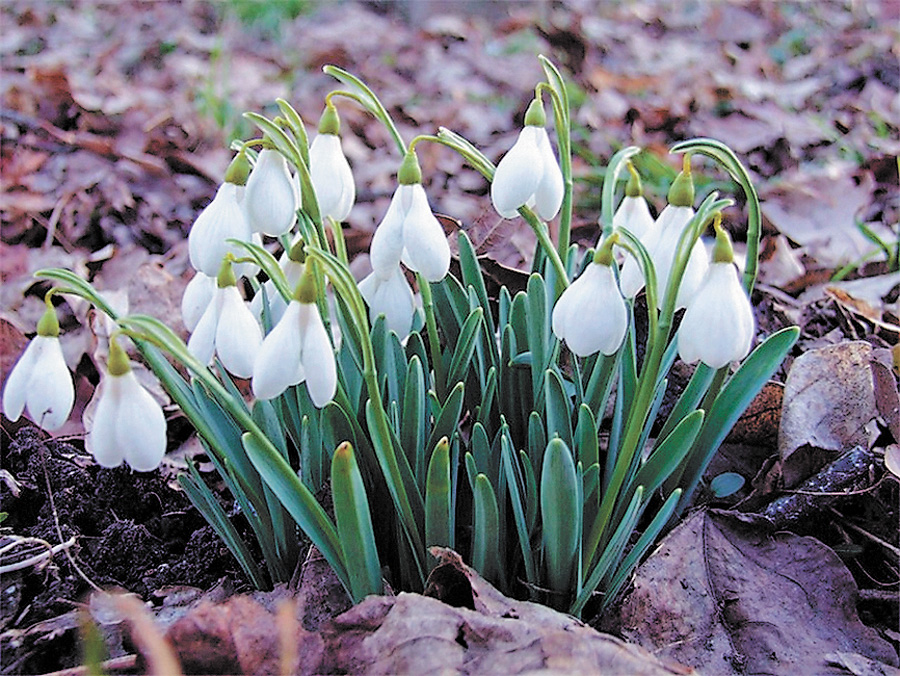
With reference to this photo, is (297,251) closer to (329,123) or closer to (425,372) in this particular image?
(329,123)

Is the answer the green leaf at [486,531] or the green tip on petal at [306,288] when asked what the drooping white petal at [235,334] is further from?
the green leaf at [486,531]

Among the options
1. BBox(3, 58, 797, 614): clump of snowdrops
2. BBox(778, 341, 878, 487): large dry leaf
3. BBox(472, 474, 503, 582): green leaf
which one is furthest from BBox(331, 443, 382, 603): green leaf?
BBox(778, 341, 878, 487): large dry leaf

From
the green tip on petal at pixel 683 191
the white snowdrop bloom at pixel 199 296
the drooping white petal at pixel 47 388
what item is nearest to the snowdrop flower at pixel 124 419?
the drooping white petal at pixel 47 388

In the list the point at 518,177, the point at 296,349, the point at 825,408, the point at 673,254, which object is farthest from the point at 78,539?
the point at 825,408

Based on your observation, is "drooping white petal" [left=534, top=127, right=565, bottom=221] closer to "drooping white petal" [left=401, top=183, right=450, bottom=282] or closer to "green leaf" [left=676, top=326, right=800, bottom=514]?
"drooping white petal" [left=401, top=183, right=450, bottom=282]

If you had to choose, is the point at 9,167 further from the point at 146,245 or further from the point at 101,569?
the point at 101,569

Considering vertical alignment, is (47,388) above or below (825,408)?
above
